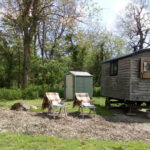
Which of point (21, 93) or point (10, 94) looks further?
point (21, 93)

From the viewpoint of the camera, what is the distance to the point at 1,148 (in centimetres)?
374

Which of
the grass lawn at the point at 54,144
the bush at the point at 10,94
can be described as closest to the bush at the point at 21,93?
the bush at the point at 10,94

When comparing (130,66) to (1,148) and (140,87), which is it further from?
(1,148)

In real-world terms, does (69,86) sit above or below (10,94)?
above

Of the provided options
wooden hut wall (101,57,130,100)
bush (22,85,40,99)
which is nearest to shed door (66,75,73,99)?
bush (22,85,40,99)

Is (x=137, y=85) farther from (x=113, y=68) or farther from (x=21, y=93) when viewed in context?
(x=21, y=93)

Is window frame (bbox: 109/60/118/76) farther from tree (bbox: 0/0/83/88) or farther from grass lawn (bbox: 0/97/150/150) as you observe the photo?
grass lawn (bbox: 0/97/150/150)

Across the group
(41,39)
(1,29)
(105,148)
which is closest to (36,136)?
(105,148)

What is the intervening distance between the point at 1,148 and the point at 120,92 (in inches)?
278

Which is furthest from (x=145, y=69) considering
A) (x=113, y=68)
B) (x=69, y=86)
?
(x=69, y=86)

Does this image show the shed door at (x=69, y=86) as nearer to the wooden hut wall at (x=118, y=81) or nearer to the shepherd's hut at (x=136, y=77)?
the wooden hut wall at (x=118, y=81)

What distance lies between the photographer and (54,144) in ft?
13.5

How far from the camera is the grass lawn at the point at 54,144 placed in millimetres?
3899

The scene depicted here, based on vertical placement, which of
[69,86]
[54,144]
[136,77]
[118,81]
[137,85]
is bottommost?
[54,144]
